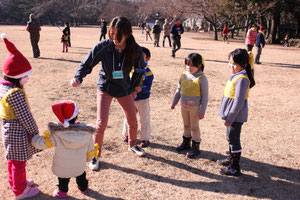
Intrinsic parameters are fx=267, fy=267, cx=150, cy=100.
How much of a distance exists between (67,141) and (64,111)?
0.28 m

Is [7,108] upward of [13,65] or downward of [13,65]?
downward

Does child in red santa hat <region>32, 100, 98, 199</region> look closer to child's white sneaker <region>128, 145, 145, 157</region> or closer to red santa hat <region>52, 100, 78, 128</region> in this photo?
red santa hat <region>52, 100, 78, 128</region>

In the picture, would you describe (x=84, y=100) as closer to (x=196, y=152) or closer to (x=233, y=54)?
(x=196, y=152)

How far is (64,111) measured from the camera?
240 centimetres

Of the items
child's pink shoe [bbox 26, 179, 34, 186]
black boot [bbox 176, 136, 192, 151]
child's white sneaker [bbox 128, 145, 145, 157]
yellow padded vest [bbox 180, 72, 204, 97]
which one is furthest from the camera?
black boot [bbox 176, 136, 192, 151]

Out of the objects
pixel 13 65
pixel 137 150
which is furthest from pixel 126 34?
→ pixel 137 150

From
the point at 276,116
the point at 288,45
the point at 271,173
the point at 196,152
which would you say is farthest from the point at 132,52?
the point at 288,45

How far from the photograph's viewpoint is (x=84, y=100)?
5.87 metres

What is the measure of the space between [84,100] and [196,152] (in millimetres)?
3093

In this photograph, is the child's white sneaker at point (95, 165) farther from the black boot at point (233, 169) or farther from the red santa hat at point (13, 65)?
the black boot at point (233, 169)

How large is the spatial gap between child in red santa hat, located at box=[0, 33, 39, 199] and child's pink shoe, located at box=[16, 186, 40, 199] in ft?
0.40

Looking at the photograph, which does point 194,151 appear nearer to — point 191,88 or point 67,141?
point 191,88

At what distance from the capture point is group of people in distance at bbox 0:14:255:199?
2.40m

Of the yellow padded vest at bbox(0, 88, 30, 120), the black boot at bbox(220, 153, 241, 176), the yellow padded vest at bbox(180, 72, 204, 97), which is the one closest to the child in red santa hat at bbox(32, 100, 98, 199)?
the yellow padded vest at bbox(0, 88, 30, 120)
